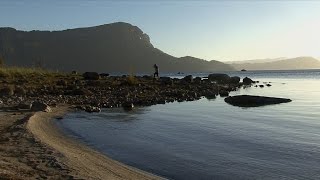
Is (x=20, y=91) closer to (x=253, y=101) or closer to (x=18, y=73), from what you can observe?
(x=18, y=73)

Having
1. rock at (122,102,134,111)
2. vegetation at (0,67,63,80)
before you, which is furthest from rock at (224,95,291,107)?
vegetation at (0,67,63,80)

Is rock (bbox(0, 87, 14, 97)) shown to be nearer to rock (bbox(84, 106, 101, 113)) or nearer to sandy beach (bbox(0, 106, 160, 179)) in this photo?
rock (bbox(84, 106, 101, 113))

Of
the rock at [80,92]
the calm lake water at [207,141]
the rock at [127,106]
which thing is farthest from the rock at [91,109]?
the rock at [80,92]

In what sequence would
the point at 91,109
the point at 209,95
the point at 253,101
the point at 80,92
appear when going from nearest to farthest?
1. the point at 91,109
2. the point at 80,92
3. the point at 253,101
4. the point at 209,95

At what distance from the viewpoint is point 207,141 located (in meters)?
16.0

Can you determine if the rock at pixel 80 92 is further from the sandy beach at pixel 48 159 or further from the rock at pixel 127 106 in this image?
the sandy beach at pixel 48 159

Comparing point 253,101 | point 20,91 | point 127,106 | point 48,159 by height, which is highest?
point 20,91

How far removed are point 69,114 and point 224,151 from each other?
11.7m

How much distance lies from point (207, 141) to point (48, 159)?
6.81m

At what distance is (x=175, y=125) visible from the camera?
2031 centimetres

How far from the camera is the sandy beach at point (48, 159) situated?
9.67 metres

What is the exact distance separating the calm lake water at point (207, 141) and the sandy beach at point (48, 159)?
0.84 m

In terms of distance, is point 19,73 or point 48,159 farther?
point 19,73

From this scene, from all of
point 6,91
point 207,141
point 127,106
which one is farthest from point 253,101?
point 6,91
